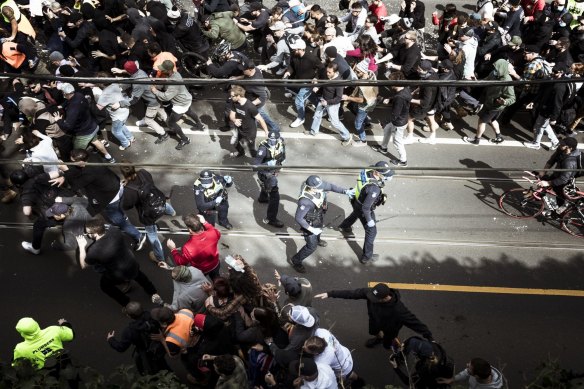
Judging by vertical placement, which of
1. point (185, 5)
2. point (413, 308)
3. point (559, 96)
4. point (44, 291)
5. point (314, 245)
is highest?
point (559, 96)

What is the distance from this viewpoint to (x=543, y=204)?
9.55 meters

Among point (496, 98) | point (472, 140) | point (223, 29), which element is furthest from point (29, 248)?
point (496, 98)

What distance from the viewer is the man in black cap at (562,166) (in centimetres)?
884

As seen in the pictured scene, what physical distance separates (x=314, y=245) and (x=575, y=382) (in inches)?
155

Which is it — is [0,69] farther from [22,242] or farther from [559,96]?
[559,96]

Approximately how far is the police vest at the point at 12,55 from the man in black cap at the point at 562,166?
9.11 metres

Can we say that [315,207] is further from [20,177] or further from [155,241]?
[20,177]

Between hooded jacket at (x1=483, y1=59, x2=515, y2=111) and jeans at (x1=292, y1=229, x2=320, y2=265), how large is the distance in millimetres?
4113

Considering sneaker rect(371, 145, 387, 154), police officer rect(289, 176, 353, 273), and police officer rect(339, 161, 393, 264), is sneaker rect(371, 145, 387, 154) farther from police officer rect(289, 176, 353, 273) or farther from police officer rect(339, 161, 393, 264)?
police officer rect(289, 176, 353, 273)

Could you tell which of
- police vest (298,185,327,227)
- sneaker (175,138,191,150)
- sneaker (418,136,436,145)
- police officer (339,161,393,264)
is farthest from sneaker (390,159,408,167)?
sneaker (175,138,191,150)

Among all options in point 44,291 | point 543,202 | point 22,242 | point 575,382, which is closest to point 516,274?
point 543,202

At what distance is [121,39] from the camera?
35.6ft

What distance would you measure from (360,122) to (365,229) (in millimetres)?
2749

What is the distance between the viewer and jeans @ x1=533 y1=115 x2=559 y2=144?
10527 millimetres
